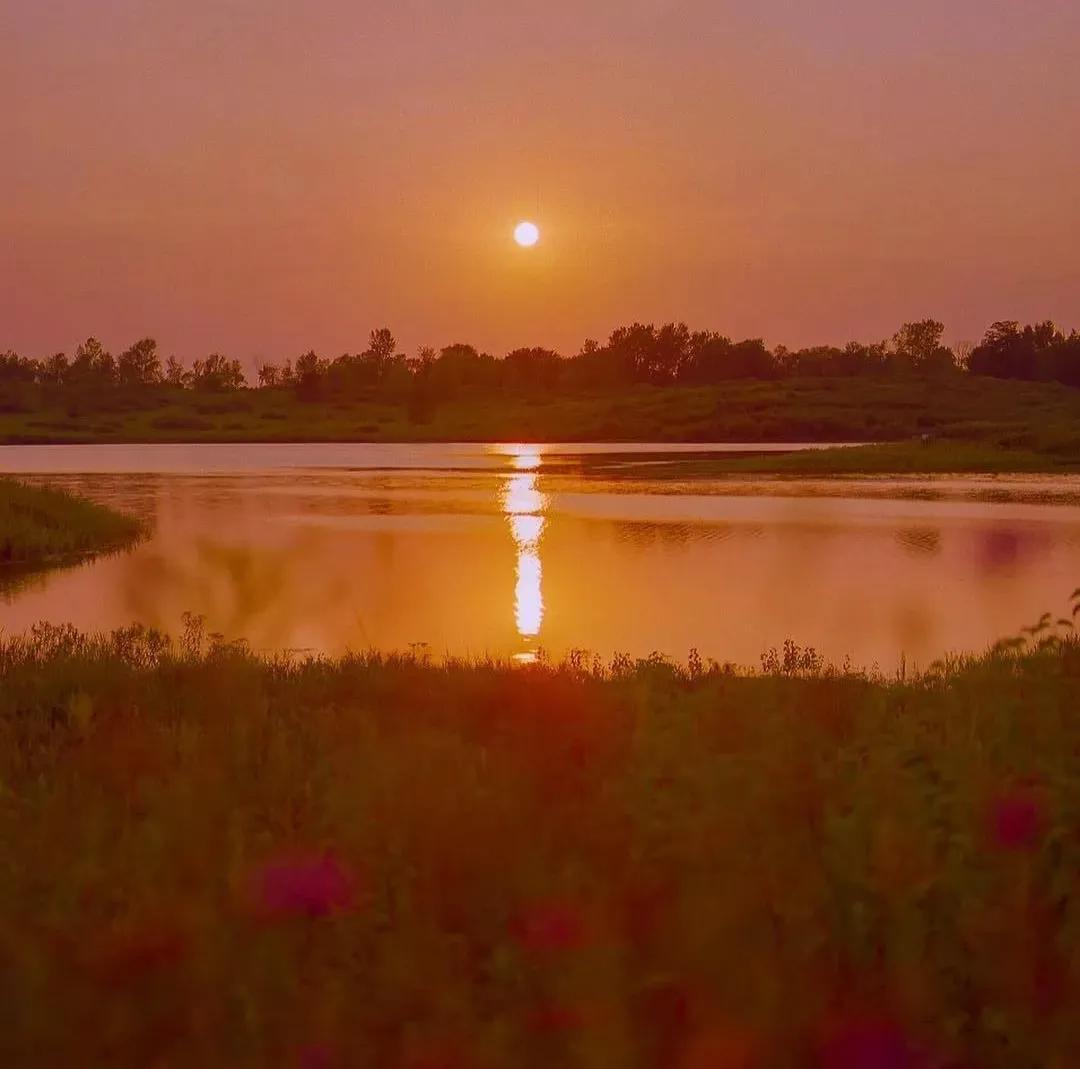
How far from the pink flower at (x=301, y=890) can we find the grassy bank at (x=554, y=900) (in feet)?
0.05

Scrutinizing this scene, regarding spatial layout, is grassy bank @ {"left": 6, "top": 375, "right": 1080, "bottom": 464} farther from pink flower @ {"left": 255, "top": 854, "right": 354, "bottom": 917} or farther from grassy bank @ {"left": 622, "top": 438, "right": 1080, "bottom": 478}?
pink flower @ {"left": 255, "top": 854, "right": 354, "bottom": 917}

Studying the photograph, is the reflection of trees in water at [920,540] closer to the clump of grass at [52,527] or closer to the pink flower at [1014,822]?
the clump of grass at [52,527]

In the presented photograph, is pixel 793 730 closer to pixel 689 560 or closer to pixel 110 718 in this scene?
pixel 110 718

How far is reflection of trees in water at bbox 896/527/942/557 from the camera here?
34438mm

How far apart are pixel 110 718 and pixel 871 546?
27.8 meters

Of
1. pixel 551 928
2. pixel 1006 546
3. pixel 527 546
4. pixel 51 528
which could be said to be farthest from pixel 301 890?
pixel 51 528

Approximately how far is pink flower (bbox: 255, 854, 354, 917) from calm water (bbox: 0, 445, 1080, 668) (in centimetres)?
712

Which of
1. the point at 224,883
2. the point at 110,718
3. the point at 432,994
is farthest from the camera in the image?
the point at 110,718

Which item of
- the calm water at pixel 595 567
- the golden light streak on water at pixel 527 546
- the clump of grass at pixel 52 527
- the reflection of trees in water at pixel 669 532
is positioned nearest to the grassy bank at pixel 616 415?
the golden light streak on water at pixel 527 546

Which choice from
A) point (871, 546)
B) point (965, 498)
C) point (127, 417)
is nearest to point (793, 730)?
point (871, 546)

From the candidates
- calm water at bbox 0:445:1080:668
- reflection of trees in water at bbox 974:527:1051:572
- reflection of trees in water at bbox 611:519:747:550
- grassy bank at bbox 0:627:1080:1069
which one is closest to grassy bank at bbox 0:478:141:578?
calm water at bbox 0:445:1080:668

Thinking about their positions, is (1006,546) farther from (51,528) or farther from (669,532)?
(51,528)

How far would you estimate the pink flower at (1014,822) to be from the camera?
5.87 m

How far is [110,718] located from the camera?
11.5m
